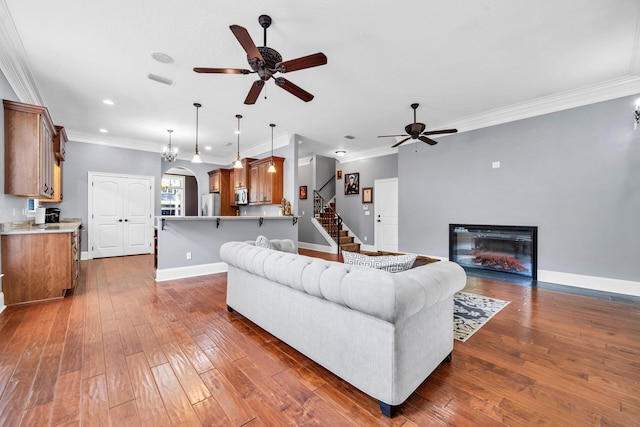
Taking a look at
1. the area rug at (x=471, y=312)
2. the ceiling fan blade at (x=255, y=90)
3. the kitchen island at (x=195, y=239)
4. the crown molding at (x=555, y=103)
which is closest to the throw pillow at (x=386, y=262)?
the area rug at (x=471, y=312)

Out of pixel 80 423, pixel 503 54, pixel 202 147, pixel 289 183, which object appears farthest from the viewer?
pixel 202 147

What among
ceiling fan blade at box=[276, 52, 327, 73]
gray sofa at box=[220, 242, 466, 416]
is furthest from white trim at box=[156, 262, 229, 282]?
ceiling fan blade at box=[276, 52, 327, 73]

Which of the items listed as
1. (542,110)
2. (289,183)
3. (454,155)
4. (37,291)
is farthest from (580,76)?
(37,291)

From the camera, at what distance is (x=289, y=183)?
627cm

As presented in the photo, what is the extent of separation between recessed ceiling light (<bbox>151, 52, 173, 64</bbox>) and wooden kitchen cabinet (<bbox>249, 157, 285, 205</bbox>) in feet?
10.3

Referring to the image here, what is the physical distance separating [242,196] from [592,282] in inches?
286

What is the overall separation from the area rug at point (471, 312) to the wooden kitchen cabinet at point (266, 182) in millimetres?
4342

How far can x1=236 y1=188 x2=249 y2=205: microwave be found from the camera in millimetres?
7298

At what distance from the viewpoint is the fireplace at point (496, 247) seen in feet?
15.2

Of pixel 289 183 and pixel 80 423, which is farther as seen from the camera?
pixel 289 183

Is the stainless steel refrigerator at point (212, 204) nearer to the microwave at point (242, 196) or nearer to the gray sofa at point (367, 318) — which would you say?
the microwave at point (242, 196)

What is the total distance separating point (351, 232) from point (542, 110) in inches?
211

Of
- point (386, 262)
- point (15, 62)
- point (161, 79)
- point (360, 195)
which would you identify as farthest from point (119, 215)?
point (386, 262)

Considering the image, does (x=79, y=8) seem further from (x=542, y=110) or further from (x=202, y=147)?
(x=542, y=110)
